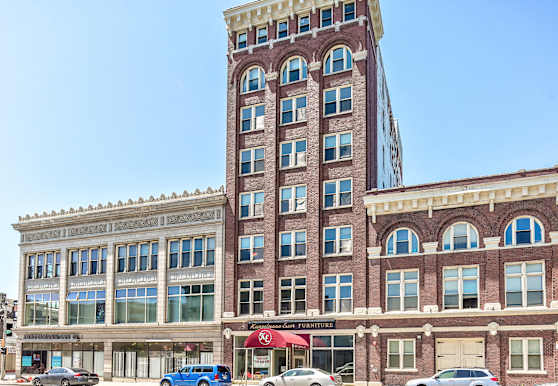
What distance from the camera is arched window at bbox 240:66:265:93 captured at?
49625mm

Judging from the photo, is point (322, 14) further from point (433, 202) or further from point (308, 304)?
point (308, 304)

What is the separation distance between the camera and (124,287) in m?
51.9

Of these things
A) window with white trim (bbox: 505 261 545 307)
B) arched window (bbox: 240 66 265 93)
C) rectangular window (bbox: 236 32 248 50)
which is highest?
rectangular window (bbox: 236 32 248 50)

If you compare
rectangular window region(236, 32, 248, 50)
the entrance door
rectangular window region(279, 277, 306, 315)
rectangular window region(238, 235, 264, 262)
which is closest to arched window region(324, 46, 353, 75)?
rectangular window region(236, 32, 248, 50)

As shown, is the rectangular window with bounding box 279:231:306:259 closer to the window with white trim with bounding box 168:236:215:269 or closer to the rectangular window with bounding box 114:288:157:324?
the window with white trim with bounding box 168:236:215:269

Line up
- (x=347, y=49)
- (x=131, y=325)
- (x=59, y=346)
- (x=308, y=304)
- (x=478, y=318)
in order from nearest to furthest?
(x=478, y=318), (x=308, y=304), (x=347, y=49), (x=131, y=325), (x=59, y=346)

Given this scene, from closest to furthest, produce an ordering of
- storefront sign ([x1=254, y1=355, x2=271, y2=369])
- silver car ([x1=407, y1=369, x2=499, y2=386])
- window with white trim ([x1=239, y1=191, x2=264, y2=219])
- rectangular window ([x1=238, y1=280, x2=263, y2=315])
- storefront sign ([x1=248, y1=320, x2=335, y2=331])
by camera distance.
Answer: silver car ([x1=407, y1=369, x2=499, y2=386]) < storefront sign ([x1=248, y1=320, x2=335, y2=331]) < storefront sign ([x1=254, y1=355, x2=271, y2=369]) < rectangular window ([x1=238, y1=280, x2=263, y2=315]) < window with white trim ([x1=239, y1=191, x2=264, y2=219])

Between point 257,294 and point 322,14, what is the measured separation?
20.7m

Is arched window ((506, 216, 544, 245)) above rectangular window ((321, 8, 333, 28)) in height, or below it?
below

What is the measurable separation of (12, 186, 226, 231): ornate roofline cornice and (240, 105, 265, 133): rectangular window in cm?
494

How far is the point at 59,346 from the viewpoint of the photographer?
179 ft

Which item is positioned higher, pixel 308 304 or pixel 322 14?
pixel 322 14

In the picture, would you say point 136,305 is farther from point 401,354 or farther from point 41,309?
point 401,354

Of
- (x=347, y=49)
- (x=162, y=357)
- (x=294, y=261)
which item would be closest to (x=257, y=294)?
(x=294, y=261)
